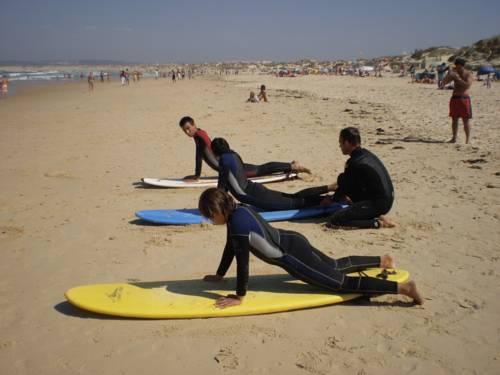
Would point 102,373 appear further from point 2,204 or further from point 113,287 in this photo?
point 2,204

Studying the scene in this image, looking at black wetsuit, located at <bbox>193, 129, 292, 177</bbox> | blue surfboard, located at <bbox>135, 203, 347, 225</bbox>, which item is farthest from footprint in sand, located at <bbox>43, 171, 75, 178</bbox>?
blue surfboard, located at <bbox>135, 203, 347, 225</bbox>

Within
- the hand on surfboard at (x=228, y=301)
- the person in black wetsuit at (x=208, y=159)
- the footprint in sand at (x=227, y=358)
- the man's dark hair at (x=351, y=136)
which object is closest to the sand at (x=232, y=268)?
the footprint in sand at (x=227, y=358)

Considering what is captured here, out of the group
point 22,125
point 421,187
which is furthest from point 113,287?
point 22,125

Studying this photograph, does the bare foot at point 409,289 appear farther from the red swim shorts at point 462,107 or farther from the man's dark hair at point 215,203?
the red swim shorts at point 462,107

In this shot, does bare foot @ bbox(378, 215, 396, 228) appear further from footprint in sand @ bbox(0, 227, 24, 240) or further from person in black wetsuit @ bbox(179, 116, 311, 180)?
footprint in sand @ bbox(0, 227, 24, 240)

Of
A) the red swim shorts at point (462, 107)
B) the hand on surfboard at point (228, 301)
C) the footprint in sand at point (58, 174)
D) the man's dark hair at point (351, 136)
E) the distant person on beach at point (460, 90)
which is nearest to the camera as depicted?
the hand on surfboard at point (228, 301)

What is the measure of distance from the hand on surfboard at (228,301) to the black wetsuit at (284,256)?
0.19ft

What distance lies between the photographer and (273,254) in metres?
3.35

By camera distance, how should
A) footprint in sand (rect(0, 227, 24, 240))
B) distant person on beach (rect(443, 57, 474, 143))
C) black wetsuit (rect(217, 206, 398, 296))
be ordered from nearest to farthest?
black wetsuit (rect(217, 206, 398, 296))
footprint in sand (rect(0, 227, 24, 240))
distant person on beach (rect(443, 57, 474, 143))

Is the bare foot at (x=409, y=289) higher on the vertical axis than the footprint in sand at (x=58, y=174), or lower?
higher

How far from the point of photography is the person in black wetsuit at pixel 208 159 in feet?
22.2

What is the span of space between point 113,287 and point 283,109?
1413 centimetres

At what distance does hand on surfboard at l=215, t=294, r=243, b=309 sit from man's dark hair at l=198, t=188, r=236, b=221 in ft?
2.45

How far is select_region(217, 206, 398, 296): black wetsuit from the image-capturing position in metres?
3.25
